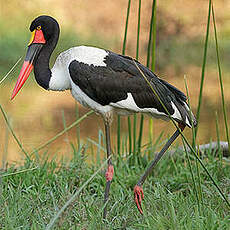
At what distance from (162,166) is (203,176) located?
0.33m

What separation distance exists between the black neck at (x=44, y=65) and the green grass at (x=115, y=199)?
460 millimetres

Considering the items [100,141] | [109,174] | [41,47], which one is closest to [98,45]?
[100,141]

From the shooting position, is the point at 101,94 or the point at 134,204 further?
the point at 134,204

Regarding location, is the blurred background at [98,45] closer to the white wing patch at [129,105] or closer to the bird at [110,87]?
the bird at [110,87]

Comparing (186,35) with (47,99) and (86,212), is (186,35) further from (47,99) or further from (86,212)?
(86,212)

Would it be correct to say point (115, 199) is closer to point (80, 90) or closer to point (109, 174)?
point (109, 174)

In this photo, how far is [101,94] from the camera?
10.1 ft

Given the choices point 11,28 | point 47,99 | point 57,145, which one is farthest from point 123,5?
point 57,145

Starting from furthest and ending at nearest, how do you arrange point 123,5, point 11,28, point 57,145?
point 123,5 < point 11,28 < point 57,145

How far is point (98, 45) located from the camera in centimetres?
1415

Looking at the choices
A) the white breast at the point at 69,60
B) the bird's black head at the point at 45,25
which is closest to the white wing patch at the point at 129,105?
the white breast at the point at 69,60

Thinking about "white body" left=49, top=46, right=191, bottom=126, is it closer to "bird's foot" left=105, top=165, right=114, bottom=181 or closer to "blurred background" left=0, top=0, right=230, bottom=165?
"bird's foot" left=105, top=165, right=114, bottom=181

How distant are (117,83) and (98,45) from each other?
36.5 feet

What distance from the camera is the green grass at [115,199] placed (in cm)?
263
